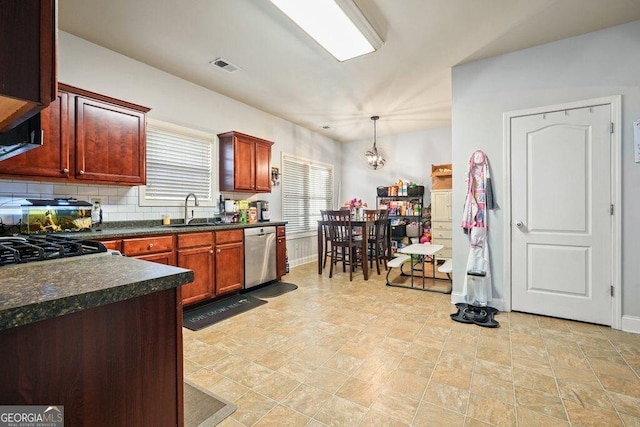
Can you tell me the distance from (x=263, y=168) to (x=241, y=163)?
1.46 feet

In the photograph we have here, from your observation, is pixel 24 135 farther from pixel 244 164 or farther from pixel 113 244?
pixel 244 164

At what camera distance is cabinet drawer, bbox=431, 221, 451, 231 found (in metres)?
5.54

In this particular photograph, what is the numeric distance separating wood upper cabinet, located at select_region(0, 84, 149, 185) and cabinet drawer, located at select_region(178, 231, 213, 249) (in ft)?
2.38

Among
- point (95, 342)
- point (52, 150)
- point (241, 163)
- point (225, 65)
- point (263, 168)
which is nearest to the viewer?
point (95, 342)

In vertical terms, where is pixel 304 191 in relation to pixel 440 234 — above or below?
above

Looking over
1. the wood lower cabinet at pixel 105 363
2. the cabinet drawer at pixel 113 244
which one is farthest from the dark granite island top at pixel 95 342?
the cabinet drawer at pixel 113 244

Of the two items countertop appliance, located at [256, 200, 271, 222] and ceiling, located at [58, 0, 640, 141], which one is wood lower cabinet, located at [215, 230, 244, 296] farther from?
ceiling, located at [58, 0, 640, 141]

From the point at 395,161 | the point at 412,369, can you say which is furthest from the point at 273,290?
the point at 395,161

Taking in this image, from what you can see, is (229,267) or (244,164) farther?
(244,164)

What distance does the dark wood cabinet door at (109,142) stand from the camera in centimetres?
262

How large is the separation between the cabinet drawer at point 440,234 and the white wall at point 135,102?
324cm

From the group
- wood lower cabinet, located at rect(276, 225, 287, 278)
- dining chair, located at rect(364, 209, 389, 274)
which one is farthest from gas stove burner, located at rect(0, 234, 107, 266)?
dining chair, located at rect(364, 209, 389, 274)

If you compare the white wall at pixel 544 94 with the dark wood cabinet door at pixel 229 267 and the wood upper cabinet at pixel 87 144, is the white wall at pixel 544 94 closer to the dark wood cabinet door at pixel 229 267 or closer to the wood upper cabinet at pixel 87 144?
the dark wood cabinet door at pixel 229 267

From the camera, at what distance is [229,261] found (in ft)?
11.7
